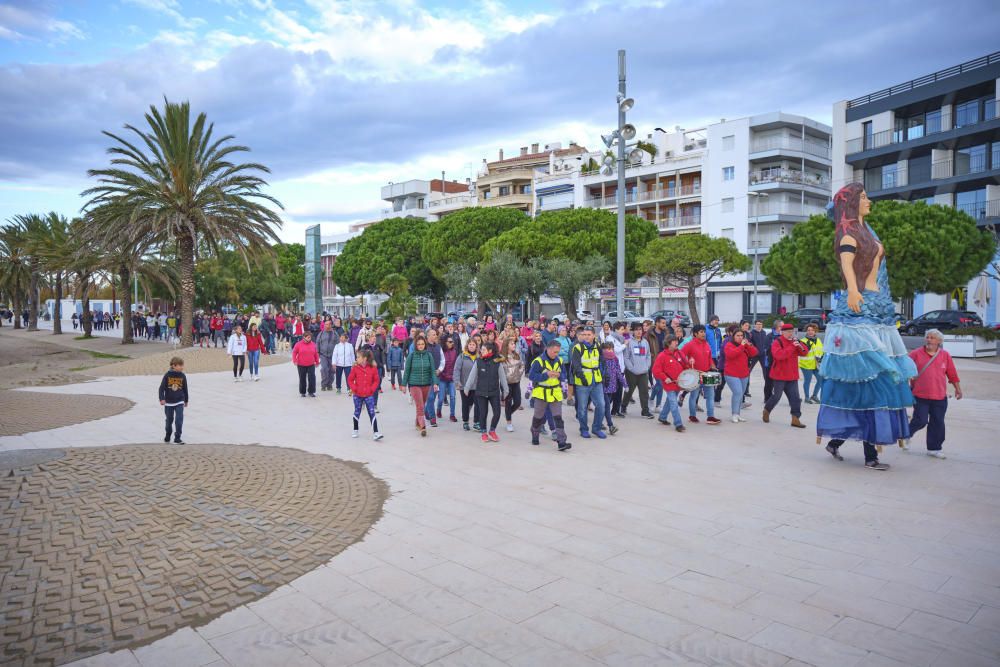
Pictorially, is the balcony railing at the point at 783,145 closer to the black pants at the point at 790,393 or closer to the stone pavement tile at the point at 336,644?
the black pants at the point at 790,393

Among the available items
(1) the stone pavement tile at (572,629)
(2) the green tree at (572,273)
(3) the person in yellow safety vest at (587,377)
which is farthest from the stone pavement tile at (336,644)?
(2) the green tree at (572,273)

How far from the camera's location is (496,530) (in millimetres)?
5949

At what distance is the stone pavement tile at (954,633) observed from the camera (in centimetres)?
386

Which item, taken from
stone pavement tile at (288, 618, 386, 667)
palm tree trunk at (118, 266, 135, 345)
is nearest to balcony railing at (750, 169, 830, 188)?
palm tree trunk at (118, 266, 135, 345)

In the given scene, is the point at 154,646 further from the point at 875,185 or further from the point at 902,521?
the point at 875,185

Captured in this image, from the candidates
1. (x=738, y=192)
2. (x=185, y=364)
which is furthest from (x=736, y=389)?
(x=738, y=192)

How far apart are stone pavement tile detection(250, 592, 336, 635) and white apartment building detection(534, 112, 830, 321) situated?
46995 mm

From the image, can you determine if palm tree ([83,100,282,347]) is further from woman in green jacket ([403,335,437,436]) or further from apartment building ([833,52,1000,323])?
apartment building ([833,52,1000,323])

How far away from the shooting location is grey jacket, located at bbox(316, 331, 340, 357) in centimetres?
1614

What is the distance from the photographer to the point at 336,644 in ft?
13.2

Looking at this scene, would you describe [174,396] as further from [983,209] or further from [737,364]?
[983,209]

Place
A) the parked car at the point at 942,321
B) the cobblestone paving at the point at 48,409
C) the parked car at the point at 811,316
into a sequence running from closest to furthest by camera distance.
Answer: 1. the cobblestone paving at the point at 48,409
2. the parked car at the point at 942,321
3. the parked car at the point at 811,316

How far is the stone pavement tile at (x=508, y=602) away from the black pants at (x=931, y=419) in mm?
6362

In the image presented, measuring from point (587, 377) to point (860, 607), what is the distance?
568cm
